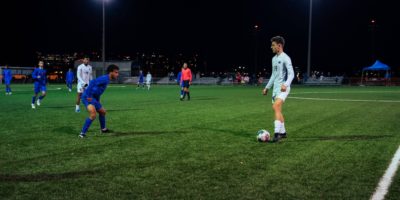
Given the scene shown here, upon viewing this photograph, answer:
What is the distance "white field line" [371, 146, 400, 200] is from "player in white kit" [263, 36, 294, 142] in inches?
102

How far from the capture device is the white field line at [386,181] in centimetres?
483

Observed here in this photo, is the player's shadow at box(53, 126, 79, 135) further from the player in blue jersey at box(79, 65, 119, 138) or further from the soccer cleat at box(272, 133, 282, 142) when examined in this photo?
the soccer cleat at box(272, 133, 282, 142)

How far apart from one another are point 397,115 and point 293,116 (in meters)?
3.63

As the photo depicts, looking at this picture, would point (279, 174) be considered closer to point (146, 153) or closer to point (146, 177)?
point (146, 177)

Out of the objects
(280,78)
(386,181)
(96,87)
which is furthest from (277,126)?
(96,87)

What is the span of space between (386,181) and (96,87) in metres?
6.42

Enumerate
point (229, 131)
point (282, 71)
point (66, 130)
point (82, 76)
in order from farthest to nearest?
point (82, 76) < point (66, 130) < point (229, 131) < point (282, 71)

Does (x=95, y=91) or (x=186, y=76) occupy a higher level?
(x=186, y=76)

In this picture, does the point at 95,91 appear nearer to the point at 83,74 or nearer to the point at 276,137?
the point at 276,137

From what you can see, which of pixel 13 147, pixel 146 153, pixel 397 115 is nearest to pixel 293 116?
pixel 397 115

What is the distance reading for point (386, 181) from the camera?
5480 mm

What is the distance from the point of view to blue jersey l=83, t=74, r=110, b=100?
30.9ft

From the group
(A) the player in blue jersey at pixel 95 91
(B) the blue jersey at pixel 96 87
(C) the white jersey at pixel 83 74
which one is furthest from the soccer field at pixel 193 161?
(C) the white jersey at pixel 83 74

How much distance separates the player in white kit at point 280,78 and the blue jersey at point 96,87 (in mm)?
3823
